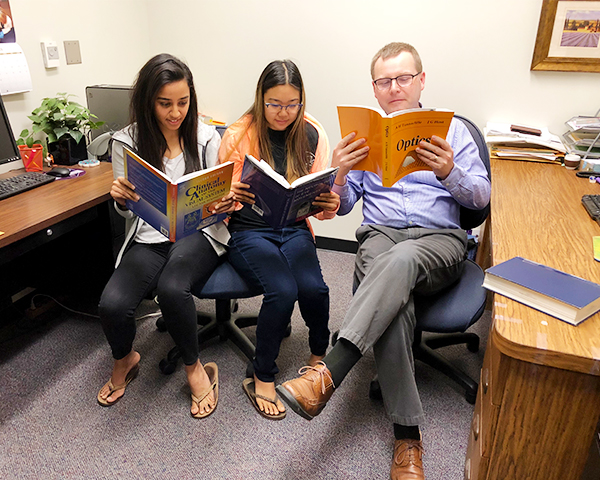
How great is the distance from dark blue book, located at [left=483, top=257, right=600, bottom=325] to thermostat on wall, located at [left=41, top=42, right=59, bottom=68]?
6.63ft

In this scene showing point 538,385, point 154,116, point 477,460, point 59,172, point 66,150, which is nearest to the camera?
point 538,385

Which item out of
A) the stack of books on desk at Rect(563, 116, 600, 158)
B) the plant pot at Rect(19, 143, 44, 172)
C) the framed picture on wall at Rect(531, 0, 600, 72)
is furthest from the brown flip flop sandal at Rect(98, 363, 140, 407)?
the framed picture on wall at Rect(531, 0, 600, 72)

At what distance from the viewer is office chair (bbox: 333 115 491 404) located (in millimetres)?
1430

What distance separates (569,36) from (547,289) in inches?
62.5

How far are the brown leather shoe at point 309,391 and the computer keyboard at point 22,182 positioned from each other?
1163 mm

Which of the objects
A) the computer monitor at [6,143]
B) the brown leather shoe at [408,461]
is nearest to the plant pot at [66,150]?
the computer monitor at [6,143]

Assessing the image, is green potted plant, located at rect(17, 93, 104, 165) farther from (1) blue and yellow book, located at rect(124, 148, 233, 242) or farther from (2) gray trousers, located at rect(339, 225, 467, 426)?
(2) gray trousers, located at rect(339, 225, 467, 426)

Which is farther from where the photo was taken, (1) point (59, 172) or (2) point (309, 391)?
(1) point (59, 172)

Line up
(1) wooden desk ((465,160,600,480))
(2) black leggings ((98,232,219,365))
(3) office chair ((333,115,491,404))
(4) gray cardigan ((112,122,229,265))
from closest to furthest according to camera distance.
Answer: (1) wooden desk ((465,160,600,480))
(3) office chair ((333,115,491,404))
(2) black leggings ((98,232,219,365))
(4) gray cardigan ((112,122,229,265))

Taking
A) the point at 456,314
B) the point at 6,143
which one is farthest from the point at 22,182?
the point at 456,314

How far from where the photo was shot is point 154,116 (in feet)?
5.39

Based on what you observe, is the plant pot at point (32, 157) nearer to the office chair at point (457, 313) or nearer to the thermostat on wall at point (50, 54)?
the thermostat on wall at point (50, 54)

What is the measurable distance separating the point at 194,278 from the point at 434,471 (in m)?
0.93

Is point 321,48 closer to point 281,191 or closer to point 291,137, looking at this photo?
point 291,137
